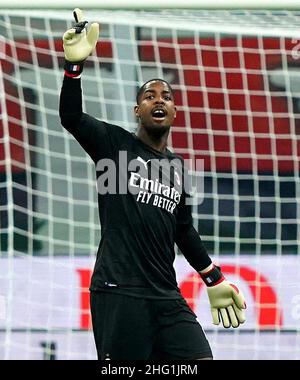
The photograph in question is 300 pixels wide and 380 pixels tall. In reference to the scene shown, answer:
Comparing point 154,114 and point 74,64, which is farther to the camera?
point 154,114

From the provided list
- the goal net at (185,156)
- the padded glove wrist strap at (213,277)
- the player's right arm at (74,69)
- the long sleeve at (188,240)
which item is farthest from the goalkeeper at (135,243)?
the goal net at (185,156)

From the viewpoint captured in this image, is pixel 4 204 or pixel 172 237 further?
pixel 4 204

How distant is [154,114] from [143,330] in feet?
2.80

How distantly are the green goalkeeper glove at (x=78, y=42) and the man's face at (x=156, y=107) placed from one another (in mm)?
351

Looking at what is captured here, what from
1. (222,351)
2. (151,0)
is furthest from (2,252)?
(151,0)

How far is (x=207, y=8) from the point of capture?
5.78 metres

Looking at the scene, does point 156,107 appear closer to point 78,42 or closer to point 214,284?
point 78,42

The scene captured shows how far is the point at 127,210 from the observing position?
477cm

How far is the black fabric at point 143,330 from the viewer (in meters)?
4.69

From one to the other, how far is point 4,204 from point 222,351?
5.06ft

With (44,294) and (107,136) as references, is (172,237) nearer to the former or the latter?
(107,136)

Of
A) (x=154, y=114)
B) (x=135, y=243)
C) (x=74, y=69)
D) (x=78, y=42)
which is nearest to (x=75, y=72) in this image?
(x=74, y=69)
